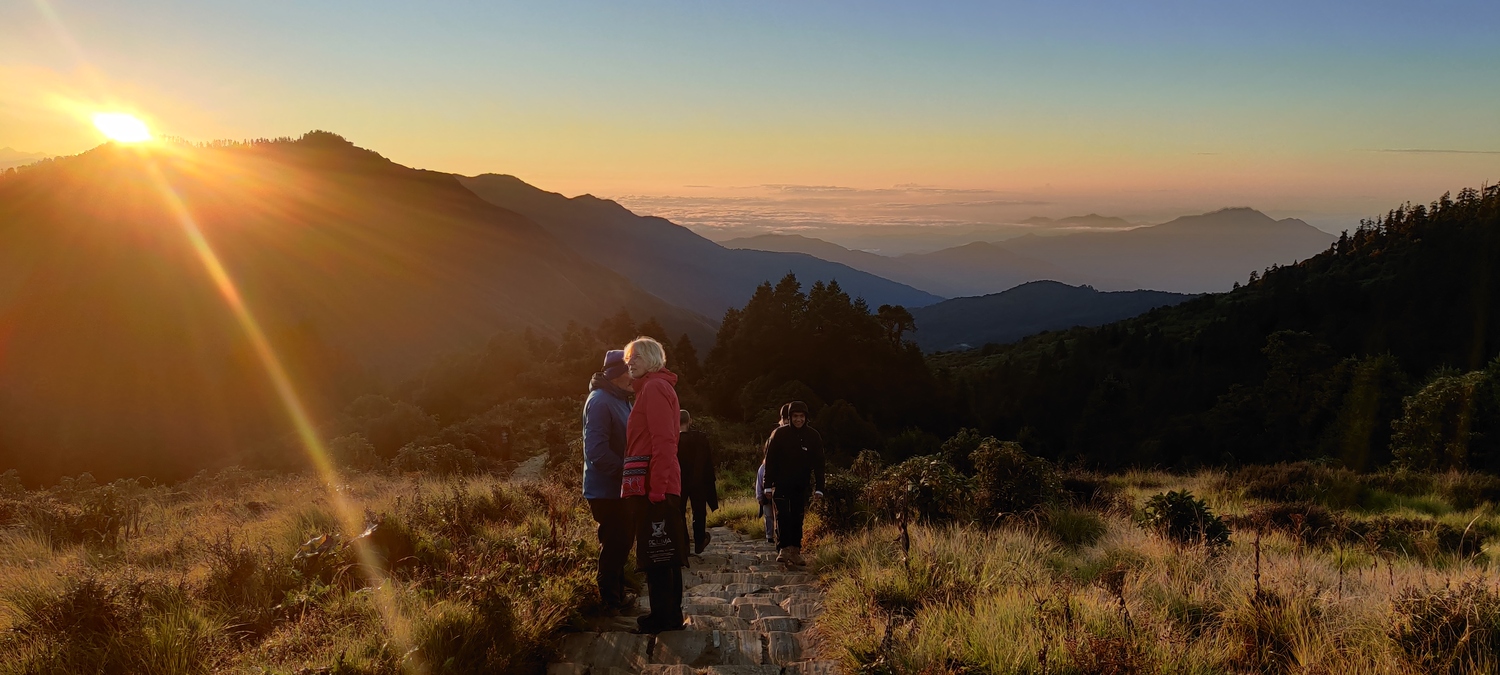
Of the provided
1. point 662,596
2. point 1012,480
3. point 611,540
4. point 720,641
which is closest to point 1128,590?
point 720,641

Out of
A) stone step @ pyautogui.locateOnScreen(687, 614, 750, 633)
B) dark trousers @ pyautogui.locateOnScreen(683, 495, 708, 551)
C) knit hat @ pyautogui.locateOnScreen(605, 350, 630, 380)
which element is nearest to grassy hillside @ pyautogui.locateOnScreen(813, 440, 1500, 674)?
stone step @ pyautogui.locateOnScreen(687, 614, 750, 633)

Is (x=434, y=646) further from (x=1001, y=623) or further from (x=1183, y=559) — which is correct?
(x=1183, y=559)

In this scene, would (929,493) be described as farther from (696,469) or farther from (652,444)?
(652,444)

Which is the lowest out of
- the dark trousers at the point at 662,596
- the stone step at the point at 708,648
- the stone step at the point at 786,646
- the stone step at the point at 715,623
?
the stone step at the point at 715,623

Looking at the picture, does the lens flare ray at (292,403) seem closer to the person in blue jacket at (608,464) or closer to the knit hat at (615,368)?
the person in blue jacket at (608,464)

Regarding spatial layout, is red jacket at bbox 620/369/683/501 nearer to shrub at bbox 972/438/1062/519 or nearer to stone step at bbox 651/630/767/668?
stone step at bbox 651/630/767/668

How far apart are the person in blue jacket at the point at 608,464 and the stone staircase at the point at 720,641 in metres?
0.45

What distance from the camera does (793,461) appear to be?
8.44m

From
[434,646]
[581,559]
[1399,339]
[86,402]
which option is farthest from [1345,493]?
[86,402]

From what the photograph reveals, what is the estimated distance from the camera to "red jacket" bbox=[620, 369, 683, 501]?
5.04 meters

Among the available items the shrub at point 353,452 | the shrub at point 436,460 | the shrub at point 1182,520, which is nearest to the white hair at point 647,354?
the shrub at point 1182,520

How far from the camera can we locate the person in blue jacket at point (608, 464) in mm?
5328

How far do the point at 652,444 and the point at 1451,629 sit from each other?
487 cm

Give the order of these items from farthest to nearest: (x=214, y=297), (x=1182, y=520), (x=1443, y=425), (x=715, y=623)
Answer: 1. (x=214, y=297)
2. (x=1443, y=425)
3. (x=1182, y=520)
4. (x=715, y=623)
